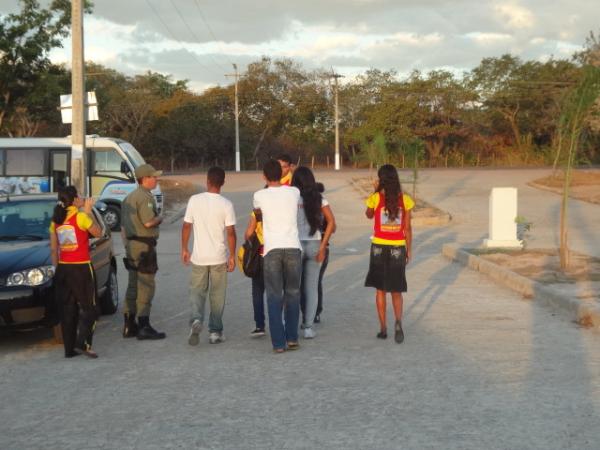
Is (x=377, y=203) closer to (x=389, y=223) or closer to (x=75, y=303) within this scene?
(x=389, y=223)

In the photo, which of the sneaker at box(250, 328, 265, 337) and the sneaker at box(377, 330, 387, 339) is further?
the sneaker at box(250, 328, 265, 337)

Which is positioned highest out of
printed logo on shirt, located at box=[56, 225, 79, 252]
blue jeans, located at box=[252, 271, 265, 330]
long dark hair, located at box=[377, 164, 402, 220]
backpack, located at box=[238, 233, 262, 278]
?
long dark hair, located at box=[377, 164, 402, 220]

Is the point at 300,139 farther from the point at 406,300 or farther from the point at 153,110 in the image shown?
the point at 406,300

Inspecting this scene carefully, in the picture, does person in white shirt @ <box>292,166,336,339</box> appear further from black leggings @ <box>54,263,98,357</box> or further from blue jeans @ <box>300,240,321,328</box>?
black leggings @ <box>54,263,98,357</box>

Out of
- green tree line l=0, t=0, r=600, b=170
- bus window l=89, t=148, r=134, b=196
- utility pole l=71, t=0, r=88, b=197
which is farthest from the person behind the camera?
green tree line l=0, t=0, r=600, b=170

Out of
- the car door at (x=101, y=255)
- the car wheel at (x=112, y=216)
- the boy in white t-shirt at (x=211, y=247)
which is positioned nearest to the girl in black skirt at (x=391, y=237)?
the boy in white t-shirt at (x=211, y=247)

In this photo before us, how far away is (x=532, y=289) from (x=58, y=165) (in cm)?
1578

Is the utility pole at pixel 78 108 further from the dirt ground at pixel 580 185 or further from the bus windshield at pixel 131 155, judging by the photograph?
the dirt ground at pixel 580 185

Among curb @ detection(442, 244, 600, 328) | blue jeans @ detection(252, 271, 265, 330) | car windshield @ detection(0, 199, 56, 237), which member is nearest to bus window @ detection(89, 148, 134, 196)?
curb @ detection(442, 244, 600, 328)

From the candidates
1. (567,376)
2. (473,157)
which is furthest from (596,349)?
(473,157)

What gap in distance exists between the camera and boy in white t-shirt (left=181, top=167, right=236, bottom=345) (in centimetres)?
850

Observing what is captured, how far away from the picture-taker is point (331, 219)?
29.4ft

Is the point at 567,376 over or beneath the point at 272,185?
beneath

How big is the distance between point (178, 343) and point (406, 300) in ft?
12.5
